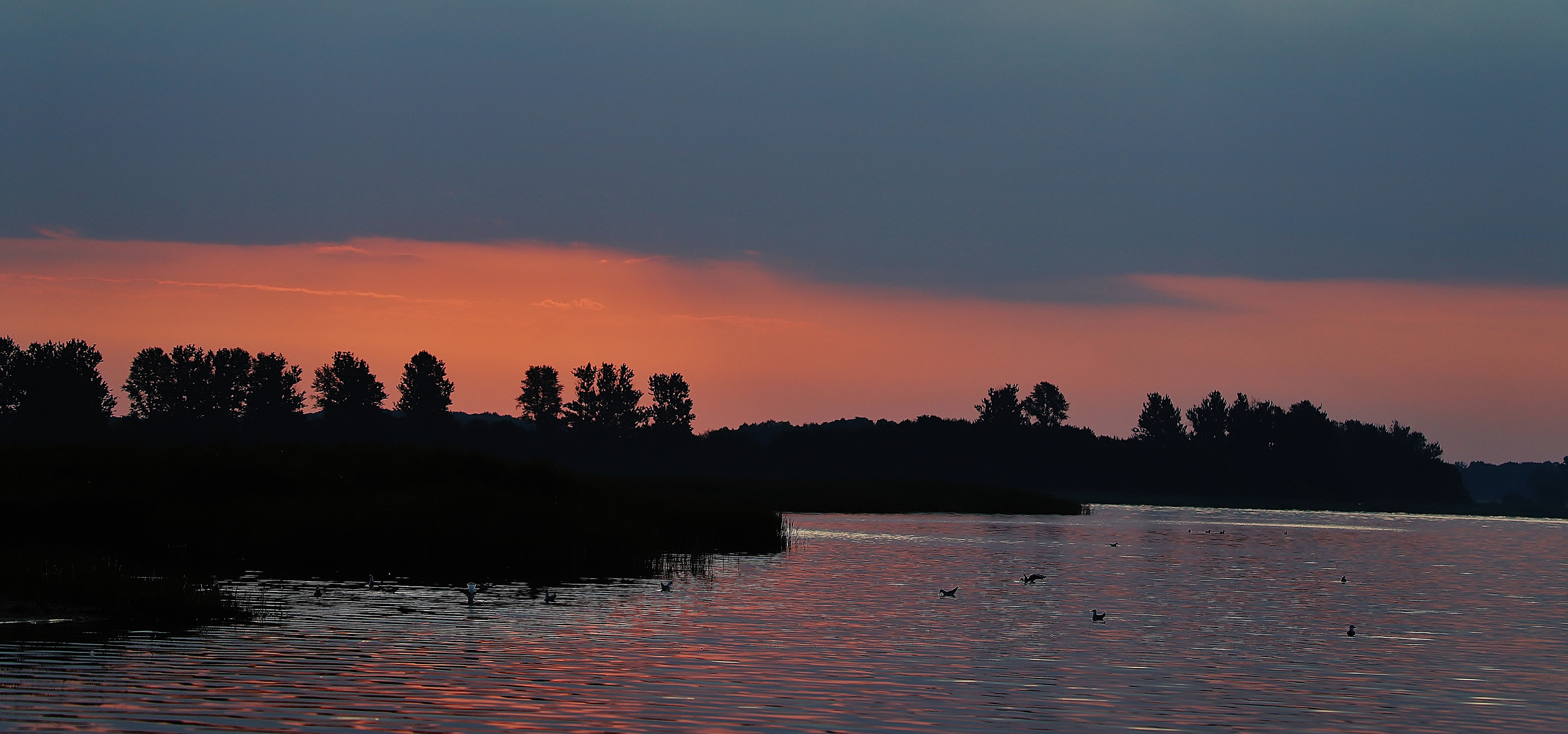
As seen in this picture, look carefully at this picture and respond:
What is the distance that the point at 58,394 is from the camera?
152m

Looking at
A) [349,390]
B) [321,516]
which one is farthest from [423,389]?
[321,516]

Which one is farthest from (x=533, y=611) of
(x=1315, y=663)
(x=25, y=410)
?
(x=25, y=410)

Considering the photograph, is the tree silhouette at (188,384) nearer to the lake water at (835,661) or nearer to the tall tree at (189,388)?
the tall tree at (189,388)

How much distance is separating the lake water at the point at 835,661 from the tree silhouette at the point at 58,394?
127m

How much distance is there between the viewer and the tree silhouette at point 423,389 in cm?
19000

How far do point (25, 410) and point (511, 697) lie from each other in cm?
15095

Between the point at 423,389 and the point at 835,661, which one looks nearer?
the point at 835,661

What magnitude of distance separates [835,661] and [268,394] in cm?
16519

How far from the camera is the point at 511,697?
72.8 ft

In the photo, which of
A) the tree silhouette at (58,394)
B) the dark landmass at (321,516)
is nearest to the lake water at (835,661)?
the dark landmass at (321,516)

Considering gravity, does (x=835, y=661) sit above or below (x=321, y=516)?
below

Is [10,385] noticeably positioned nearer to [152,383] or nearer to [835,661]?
[152,383]

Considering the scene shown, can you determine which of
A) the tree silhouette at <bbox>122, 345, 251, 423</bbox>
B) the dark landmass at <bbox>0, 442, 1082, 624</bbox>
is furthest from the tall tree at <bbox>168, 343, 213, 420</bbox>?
the dark landmass at <bbox>0, 442, 1082, 624</bbox>

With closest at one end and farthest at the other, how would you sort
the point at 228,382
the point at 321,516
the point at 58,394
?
1. the point at 321,516
2. the point at 58,394
3. the point at 228,382
